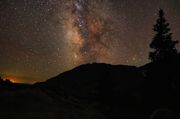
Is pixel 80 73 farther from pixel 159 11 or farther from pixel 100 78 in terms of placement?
pixel 159 11

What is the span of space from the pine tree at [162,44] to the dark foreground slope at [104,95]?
4.31 ft

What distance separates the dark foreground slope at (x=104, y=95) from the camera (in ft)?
49.8

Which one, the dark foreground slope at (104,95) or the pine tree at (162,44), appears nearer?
the dark foreground slope at (104,95)

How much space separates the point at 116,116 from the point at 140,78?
10.5 m

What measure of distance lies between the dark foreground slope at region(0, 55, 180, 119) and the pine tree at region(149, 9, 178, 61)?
1.31m

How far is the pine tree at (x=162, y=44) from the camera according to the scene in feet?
117

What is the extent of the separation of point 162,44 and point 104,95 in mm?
10699

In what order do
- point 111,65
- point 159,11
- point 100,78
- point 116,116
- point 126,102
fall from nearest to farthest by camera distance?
point 116,116, point 126,102, point 159,11, point 100,78, point 111,65

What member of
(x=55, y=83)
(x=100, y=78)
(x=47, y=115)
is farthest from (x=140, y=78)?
(x=47, y=115)

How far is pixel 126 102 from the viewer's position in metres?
37.2

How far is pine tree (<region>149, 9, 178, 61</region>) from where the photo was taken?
35688mm

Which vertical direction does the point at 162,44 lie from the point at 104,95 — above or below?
above

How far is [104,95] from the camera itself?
39062 millimetres

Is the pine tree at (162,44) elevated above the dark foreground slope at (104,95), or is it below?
above
